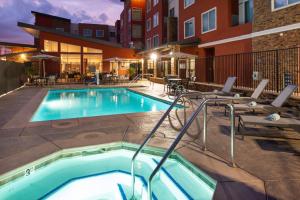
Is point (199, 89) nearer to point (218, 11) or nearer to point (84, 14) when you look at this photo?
point (218, 11)

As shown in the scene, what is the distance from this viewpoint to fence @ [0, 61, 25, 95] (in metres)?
15.7

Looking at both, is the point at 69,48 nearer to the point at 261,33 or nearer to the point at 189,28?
the point at 189,28

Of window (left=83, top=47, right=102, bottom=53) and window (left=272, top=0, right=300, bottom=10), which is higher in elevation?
window (left=83, top=47, right=102, bottom=53)

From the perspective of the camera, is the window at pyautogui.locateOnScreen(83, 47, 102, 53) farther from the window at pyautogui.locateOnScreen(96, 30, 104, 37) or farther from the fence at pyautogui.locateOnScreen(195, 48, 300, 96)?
the window at pyautogui.locateOnScreen(96, 30, 104, 37)

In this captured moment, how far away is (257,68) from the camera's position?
13.9m

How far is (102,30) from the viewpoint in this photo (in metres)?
57.4

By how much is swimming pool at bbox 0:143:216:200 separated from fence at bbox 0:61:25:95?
1212 centimetres

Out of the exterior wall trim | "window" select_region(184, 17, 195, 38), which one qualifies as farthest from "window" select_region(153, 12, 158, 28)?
the exterior wall trim

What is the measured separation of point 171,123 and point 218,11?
13.5 meters

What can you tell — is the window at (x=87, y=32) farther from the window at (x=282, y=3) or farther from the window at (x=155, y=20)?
the window at (x=282, y=3)

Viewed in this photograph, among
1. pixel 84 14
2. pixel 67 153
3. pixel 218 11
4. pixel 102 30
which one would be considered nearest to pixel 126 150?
pixel 67 153

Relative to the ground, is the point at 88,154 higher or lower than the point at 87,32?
lower

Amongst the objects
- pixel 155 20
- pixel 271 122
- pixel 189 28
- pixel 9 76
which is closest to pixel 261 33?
pixel 271 122

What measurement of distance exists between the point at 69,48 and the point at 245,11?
21.3 meters
